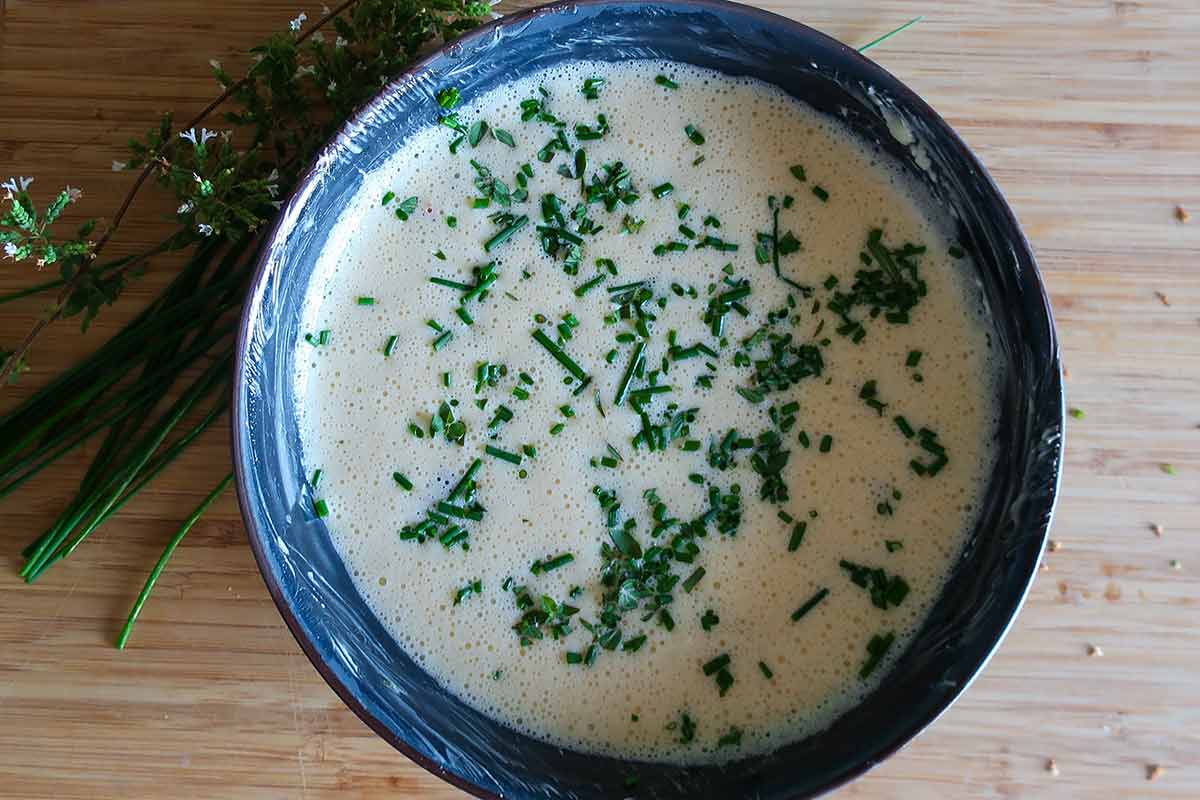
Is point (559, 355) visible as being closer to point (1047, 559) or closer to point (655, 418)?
point (655, 418)

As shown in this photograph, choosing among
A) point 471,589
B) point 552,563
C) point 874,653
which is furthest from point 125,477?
point 874,653

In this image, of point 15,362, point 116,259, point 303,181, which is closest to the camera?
point 303,181

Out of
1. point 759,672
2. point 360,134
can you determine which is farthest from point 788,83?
point 759,672

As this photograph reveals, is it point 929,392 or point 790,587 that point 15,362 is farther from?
point 929,392

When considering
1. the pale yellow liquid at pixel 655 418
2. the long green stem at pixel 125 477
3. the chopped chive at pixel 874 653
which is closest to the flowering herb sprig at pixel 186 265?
the long green stem at pixel 125 477

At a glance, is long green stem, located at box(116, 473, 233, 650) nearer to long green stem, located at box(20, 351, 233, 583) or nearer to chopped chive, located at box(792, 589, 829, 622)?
long green stem, located at box(20, 351, 233, 583)

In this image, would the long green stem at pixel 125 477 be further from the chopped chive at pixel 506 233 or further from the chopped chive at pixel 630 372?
the chopped chive at pixel 630 372
